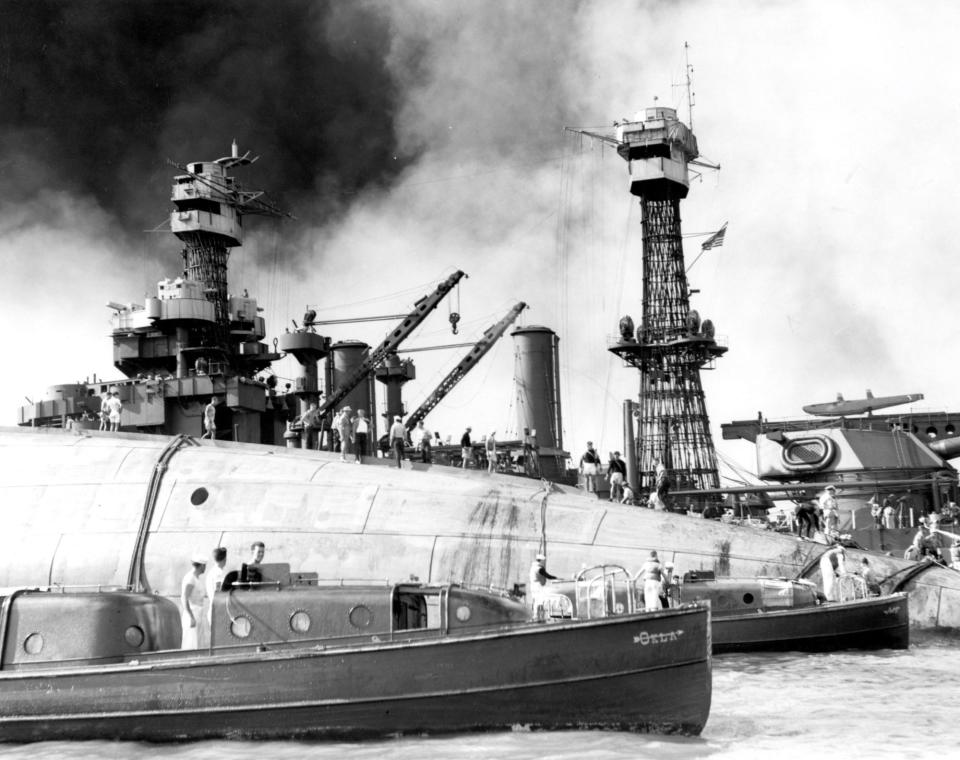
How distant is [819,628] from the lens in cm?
2572

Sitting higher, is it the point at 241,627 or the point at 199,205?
the point at 199,205

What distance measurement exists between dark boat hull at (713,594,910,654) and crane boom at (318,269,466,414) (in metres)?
40.6

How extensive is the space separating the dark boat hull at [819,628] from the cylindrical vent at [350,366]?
42.1 m

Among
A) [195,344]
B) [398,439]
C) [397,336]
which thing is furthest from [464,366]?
[398,439]

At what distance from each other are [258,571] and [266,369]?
60061mm

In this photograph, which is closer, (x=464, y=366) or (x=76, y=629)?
(x=76, y=629)

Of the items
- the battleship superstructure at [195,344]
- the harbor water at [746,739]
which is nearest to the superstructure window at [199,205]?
the battleship superstructure at [195,344]

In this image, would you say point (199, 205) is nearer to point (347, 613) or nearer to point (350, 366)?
point (350, 366)

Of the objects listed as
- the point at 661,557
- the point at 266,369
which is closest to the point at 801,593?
the point at 661,557

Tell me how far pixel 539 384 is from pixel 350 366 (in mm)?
19115

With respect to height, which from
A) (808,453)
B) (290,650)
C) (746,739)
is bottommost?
(746,739)

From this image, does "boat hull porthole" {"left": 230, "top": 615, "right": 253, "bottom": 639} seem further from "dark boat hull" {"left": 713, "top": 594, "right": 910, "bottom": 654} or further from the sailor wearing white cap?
the sailor wearing white cap

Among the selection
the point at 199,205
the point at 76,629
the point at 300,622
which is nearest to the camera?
the point at 300,622

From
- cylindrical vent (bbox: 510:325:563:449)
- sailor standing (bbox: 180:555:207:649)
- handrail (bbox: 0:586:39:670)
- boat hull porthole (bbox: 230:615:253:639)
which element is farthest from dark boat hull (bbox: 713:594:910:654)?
cylindrical vent (bbox: 510:325:563:449)
